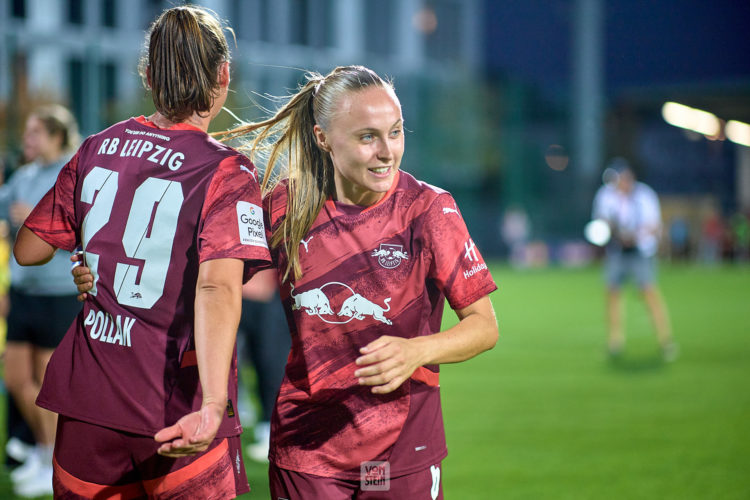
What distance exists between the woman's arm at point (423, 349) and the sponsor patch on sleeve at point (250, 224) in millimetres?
434

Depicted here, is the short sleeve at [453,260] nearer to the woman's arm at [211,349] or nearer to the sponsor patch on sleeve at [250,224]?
the sponsor patch on sleeve at [250,224]

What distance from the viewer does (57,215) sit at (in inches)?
106

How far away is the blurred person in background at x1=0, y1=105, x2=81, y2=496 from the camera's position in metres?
5.78

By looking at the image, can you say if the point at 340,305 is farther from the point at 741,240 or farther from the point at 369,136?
the point at 741,240

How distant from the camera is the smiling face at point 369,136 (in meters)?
2.72

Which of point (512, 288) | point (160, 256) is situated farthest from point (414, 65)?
point (160, 256)

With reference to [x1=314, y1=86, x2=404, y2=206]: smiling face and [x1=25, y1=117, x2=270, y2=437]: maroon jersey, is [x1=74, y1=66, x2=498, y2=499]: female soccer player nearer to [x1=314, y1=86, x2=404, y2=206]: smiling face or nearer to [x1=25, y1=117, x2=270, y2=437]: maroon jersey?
[x1=314, y1=86, x2=404, y2=206]: smiling face

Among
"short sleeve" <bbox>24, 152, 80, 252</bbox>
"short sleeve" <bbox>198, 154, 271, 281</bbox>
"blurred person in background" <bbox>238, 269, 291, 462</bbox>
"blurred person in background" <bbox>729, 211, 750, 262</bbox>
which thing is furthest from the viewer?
"blurred person in background" <bbox>729, 211, 750, 262</bbox>

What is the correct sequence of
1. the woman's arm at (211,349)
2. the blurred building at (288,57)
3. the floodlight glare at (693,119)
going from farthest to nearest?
the floodlight glare at (693,119)
the blurred building at (288,57)
the woman's arm at (211,349)

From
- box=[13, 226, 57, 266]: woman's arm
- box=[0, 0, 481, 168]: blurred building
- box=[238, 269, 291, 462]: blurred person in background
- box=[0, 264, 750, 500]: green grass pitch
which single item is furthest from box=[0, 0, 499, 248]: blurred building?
box=[13, 226, 57, 266]: woman's arm

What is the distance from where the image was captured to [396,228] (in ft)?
9.20

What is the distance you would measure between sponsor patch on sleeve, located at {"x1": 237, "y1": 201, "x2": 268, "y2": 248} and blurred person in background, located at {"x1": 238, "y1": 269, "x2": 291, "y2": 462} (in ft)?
14.1

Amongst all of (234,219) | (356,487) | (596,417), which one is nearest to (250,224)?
(234,219)

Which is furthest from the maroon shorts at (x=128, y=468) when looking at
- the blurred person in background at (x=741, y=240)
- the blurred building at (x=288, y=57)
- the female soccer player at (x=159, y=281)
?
the blurred person in background at (x=741, y=240)
